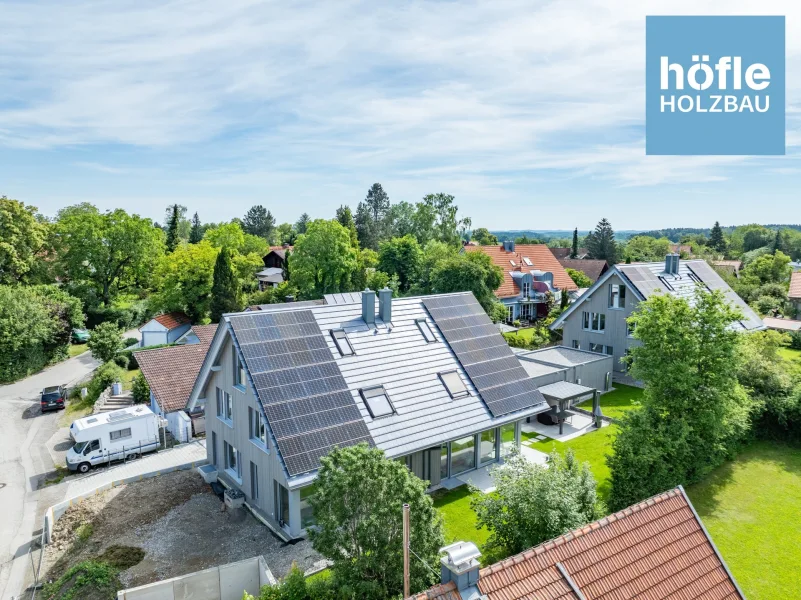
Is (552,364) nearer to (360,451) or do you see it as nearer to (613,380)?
(613,380)

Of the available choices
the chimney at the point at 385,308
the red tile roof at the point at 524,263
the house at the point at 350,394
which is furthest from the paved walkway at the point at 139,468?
the red tile roof at the point at 524,263

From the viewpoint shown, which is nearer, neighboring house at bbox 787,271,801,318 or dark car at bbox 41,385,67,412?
dark car at bbox 41,385,67,412

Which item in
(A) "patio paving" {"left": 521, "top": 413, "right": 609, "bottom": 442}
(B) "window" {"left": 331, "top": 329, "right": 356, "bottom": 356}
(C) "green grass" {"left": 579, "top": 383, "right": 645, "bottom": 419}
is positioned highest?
(B) "window" {"left": 331, "top": 329, "right": 356, "bottom": 356}

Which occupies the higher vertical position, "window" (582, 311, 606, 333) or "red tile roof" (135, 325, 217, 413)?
"window" (582, 311, 606, 333)

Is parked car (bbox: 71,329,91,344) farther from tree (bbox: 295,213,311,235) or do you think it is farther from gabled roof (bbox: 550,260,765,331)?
tree (bbox: 295,213,311,235)

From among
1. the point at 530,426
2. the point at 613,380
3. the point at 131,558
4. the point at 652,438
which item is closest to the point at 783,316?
the point at 613,380

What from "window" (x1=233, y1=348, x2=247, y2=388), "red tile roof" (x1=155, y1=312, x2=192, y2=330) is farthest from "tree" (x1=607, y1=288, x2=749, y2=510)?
"red tile roof" (x1=155, y1=312, x2=192, y2=330)

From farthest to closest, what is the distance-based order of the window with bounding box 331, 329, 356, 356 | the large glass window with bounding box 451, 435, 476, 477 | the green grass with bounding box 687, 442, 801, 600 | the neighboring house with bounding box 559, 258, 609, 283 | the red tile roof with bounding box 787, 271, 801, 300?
the neighboring house with bounding box 559, 258, 609, 283 → the red tile roof with bounding box 787, 271, 801, 300 → the large glass window with bounding box 451, 435, 476, 477 → the window with bounding box 331, 329, 356, 356 → the green grass with bounding box 687, 442, 801, 600

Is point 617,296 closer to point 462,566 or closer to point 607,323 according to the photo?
point 607,323
